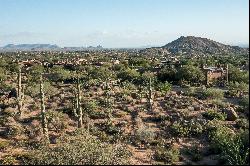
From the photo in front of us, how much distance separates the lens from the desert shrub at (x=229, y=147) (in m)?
17.9

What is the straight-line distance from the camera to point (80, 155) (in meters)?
17.6

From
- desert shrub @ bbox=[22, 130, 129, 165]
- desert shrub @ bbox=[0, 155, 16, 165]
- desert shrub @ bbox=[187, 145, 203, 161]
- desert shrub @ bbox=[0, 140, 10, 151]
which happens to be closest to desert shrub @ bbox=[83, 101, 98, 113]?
desert shrub @ bbox=[0, 140, 10, 151]

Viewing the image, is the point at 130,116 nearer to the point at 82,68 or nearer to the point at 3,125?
the point at 3,125

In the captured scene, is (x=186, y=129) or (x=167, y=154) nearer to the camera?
(x=167, y=154)

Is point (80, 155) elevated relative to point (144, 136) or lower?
elevated

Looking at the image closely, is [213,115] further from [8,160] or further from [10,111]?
[8,160]

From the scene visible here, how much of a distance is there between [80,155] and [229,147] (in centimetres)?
694

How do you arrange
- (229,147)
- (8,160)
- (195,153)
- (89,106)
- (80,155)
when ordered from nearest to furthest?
1. (80,155)
2. (8,160)
3. (229,147)
4. (195,153)
5. (89,106)

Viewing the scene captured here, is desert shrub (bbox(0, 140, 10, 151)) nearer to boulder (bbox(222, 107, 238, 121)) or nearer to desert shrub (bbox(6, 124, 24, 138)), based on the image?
desert shrub (bbox(6, 124, 24, 138))

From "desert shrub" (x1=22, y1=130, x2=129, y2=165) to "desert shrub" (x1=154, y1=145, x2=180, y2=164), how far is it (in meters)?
1.59

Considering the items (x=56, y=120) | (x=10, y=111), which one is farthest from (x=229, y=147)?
(x=10, y=111)

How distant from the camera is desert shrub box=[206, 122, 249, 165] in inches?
703

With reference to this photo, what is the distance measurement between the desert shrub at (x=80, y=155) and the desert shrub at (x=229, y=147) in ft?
14.8

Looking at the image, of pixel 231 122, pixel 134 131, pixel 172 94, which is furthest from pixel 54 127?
pixel 172 94
